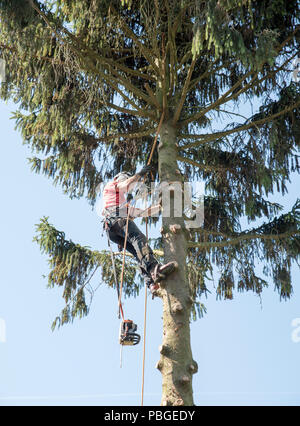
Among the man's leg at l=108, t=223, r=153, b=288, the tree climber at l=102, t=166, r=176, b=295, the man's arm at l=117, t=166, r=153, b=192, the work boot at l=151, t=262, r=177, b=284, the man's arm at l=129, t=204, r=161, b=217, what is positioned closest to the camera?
the work boot at l=151, t=262, r=177, b=284

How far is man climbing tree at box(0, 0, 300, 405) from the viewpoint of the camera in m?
5.42

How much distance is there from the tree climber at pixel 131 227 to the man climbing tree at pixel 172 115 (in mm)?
171

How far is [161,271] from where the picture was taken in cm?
522

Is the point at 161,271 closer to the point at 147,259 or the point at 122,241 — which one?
the point at 147,259

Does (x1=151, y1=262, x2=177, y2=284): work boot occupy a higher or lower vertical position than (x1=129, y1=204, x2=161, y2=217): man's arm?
lower

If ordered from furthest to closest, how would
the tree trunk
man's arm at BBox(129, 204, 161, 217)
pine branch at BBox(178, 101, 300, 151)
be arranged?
pine branch at BBox(178, 101, 300, 151) < man's arm at BBox(129, 204, 161, 217) < the tree trunk

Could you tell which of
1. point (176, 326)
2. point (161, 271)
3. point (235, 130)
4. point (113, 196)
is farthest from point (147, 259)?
point (235, 130)

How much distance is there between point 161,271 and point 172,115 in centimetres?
250

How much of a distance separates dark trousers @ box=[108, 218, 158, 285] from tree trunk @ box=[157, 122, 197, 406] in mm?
224

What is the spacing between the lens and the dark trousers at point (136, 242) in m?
5.37

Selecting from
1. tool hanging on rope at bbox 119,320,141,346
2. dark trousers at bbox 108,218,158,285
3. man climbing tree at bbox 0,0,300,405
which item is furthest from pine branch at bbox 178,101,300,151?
tool hanging on rope at bbox 119,320,141,346

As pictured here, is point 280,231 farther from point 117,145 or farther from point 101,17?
point 101,17

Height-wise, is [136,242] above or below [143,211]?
below

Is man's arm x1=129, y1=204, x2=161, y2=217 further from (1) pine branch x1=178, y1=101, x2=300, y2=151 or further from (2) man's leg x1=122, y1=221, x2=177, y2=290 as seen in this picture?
(1) pine branch x1=178, y1=101, x2=300, y2=151
